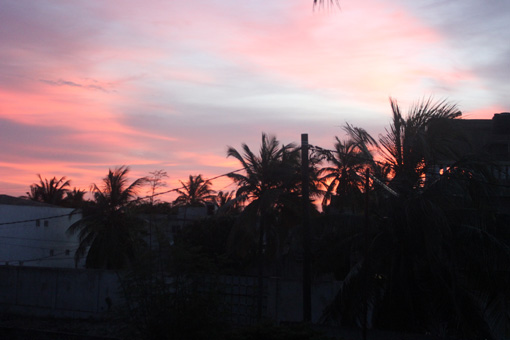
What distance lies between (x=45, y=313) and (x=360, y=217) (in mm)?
A: 18058

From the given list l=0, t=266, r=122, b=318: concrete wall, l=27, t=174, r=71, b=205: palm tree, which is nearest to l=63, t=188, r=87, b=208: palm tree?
l=27, t=174, r=71, b=205: palm tree

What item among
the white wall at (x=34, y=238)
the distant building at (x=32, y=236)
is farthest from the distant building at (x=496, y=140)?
the distant building at (x=32, y=236)

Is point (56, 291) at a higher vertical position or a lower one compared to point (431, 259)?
lower

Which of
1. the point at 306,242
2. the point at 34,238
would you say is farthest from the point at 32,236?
the point at 306,242

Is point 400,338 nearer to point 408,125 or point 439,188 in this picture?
point 439,188

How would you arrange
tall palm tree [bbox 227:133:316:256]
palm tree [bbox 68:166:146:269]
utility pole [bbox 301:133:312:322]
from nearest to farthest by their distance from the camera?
utility pole [bbox 301:133:312:322] < tall palm tree [bbox 227:133:316:256] < palm tree [bbox 68:166:146:269]

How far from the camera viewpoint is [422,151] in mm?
14711

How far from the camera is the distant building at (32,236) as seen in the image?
39781 mm

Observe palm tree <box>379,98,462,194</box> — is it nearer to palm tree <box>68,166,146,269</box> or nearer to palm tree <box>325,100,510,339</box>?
palm tree <box>325,100,510,339</box>

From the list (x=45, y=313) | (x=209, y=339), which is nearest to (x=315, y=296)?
(x=209, y=339)

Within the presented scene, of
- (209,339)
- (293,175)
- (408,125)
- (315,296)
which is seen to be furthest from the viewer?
(293,175)

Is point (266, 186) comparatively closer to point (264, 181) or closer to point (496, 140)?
point (264, 181)

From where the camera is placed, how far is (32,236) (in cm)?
4281

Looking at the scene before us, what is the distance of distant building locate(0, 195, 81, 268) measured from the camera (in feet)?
131
